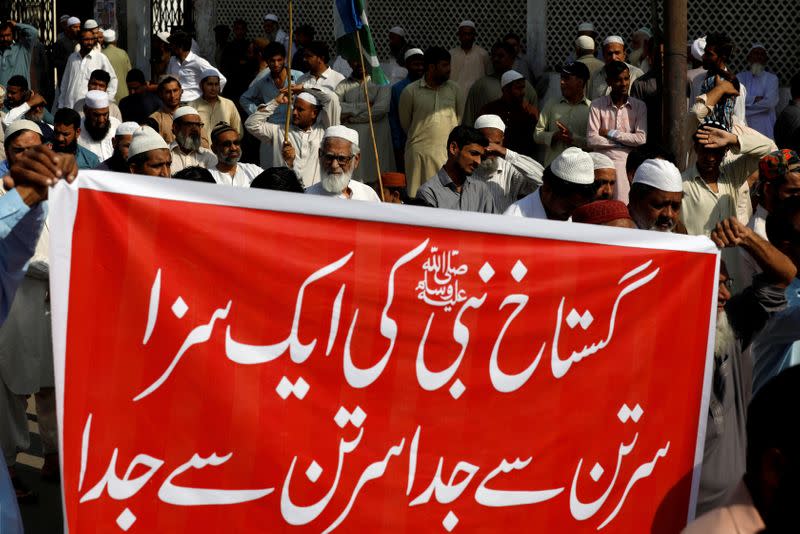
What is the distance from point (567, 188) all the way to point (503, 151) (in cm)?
239

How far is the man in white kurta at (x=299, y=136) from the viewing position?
984 centimetres

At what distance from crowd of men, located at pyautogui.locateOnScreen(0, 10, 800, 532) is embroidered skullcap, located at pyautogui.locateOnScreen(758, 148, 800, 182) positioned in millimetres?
13

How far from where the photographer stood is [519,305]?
4480mm

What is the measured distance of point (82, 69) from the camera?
14.7 metres

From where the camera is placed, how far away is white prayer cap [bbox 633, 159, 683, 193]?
561cm

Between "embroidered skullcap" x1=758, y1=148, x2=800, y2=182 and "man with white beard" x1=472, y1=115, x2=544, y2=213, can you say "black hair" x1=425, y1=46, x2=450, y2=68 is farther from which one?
"embroidered skullcap" x1=758, y1=148, x2=800, y2=182

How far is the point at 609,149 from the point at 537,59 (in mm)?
4686

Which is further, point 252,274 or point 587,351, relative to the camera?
point 587,351

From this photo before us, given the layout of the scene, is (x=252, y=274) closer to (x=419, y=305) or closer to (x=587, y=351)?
(x=419, y=305)

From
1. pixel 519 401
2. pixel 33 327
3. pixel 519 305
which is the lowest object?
pixel 33 327

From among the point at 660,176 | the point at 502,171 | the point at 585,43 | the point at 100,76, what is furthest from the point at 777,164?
the point at 100,76

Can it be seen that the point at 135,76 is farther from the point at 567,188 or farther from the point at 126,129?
the point at 567,188

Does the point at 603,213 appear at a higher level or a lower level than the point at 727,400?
higher

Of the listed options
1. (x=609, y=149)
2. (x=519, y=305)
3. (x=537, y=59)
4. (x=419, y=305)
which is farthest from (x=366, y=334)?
(x=537, y=59)
